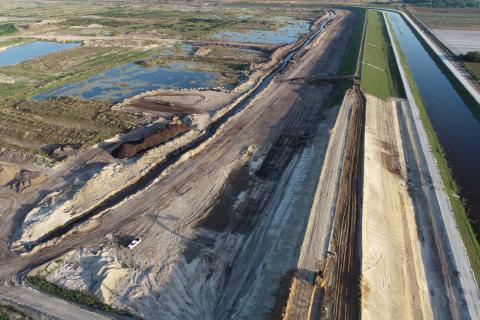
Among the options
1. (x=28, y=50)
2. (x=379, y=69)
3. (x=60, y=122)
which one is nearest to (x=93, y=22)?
(x=28, y=50)

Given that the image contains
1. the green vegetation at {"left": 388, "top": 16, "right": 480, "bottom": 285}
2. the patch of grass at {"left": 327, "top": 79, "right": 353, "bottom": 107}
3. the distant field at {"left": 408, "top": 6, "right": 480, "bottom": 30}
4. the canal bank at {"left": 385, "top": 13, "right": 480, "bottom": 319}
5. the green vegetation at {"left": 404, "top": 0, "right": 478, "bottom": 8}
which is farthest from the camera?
the green vegetation at {"left": 404, "top": 0, "right": 478, "bottom": 8}

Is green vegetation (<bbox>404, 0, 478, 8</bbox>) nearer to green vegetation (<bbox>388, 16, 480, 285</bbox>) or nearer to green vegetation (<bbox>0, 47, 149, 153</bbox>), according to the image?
green vegetation (<bbox>388, 16, 480, 285</bbox>)

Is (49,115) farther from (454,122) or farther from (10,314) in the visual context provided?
(454,122)

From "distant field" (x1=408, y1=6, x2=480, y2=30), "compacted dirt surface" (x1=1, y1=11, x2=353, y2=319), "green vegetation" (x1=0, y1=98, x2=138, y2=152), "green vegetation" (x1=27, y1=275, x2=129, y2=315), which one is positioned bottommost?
"green vegetation" (x1=27, y1=275, x2=129, y2=315)

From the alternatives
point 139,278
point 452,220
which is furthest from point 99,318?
point 452,220

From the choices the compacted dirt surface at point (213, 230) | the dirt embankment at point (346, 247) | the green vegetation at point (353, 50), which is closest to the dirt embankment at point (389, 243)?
the dirt embankment at point (346, 247)

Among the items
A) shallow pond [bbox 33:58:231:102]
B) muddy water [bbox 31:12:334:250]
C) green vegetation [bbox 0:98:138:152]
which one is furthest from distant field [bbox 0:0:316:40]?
green vegetation [bbox 0:98:138:152]

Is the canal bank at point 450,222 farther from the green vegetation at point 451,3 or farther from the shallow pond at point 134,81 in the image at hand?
the green vegetation at point 451,3

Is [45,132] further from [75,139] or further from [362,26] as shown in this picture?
[362,26]
